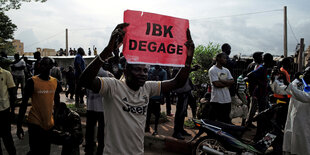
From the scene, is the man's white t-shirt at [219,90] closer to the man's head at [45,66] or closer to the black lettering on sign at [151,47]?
the black lettering on sign at [151,47]

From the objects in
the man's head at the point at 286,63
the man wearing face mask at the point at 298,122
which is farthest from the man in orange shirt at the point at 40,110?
the man's head at the point at 286,63

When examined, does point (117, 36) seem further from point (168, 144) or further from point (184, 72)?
point (168, 144)

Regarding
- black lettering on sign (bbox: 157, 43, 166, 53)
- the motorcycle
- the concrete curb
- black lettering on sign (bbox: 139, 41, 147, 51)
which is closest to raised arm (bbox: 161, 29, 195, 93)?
black lettering on sign (bbox: 157, 43, 166, 53)

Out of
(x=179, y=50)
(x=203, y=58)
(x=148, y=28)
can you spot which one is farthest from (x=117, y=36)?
(x=203, y=58)

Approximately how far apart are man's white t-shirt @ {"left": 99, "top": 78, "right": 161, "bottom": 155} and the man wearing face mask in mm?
2793

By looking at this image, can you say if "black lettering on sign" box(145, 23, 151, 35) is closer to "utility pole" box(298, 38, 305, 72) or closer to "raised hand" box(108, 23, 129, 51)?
"raised hand" box(108, 23, 129, 51)

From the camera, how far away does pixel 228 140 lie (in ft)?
12.9

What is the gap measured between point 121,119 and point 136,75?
0.41 metres

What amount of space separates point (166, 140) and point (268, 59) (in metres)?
2.85

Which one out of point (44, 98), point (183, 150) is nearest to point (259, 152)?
point (183, 150)

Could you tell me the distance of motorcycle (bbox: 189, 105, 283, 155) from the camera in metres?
3.92

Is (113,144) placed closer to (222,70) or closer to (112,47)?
(112,47)

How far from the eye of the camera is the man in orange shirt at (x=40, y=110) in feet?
11.2

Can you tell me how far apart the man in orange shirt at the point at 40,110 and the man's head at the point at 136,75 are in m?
1.95
